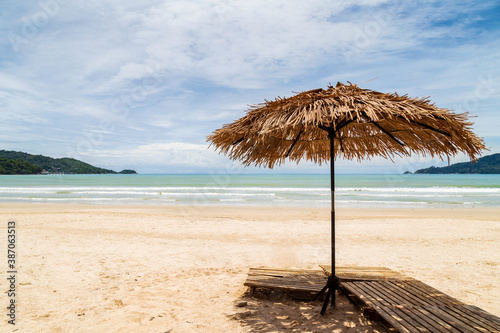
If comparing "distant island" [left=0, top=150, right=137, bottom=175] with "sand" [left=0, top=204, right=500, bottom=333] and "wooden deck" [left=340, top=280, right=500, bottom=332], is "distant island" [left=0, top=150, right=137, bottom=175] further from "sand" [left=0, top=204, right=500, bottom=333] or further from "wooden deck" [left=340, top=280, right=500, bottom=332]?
"wooden deck" [left=340, top=280, right=500, bottom=332]

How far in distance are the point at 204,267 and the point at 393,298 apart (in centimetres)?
334

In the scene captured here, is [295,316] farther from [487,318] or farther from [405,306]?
[487,318]

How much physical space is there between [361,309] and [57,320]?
3.62 meters

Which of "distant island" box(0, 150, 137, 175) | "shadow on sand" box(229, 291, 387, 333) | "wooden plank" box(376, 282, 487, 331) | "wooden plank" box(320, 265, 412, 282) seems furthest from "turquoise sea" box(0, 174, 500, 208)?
"distant island" box(0, 150, 137, 175)

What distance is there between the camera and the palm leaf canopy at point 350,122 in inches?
112

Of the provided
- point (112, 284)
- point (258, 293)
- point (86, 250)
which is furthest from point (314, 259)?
point (86, 250)

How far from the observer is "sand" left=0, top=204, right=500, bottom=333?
332 cm

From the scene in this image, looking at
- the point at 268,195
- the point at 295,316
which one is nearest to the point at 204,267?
the point at 295,316

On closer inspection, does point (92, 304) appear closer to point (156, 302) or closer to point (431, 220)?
point (156, 302)

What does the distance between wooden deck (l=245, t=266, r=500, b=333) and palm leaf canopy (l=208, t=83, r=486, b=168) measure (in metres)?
1.68

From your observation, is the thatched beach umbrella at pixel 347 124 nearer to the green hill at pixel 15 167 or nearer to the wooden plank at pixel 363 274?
the wooden plank at pixel 363 274

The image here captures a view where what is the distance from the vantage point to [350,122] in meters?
3.20

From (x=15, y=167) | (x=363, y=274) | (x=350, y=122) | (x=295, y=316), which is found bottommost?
(x=295, y=316)

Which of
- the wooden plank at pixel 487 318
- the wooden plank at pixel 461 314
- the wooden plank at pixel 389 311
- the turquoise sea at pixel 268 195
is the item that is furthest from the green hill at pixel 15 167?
the wooden plank at pixel 487 318
